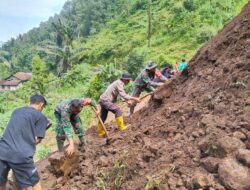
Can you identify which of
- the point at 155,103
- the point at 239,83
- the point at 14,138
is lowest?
the point at 155,103

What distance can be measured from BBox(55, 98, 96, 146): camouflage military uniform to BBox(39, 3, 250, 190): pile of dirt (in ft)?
1.32

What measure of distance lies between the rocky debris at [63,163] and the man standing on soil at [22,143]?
3.46 ft

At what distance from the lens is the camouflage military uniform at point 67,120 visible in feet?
16.7

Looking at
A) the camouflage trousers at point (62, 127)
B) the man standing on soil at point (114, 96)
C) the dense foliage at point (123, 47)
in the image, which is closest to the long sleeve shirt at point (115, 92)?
the man standing on soil at point (114, 96)

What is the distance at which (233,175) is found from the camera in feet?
9.68

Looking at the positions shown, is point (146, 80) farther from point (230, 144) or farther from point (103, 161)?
point (230, 144)

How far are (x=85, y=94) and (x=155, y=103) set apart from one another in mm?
10182

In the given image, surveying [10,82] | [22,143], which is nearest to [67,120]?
[22,143]

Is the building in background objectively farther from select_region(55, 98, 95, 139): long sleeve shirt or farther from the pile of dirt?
select_region(55, 98, 95, 139): long sleeve shirt

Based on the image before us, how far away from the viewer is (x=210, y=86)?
16.1 feet

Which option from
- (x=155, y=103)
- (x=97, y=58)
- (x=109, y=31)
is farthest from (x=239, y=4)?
(x=155, y=103)

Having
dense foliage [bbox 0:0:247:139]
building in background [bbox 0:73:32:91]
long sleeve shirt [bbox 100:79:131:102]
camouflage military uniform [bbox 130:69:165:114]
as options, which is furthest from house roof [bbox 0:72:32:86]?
long sleeve shirt [bbox 100:79:131:102]

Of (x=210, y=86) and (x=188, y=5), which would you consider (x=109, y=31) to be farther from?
(x=210, y=86)

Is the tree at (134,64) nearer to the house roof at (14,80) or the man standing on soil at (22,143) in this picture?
the man standing on soil at (22,143)
